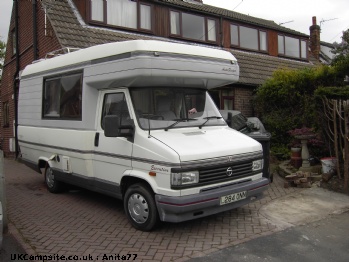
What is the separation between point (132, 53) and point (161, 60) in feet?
1.36

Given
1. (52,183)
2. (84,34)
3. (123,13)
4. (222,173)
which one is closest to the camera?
(222,173)

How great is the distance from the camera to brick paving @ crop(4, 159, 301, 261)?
421 centimetres

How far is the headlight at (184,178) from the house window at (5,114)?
12.9 meters

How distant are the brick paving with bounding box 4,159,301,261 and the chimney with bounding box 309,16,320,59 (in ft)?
50.1

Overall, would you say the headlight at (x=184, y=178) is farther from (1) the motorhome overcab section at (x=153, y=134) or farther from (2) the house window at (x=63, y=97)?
(2) the house window at (x=63, y=97)

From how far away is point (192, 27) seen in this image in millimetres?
13258

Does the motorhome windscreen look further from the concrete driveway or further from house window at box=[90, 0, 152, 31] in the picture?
house window at box=[90, 0, 152, 31]

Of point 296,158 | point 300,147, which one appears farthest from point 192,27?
point 296,158

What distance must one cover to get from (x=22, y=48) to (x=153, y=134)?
10.5m

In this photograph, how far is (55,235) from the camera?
477cm

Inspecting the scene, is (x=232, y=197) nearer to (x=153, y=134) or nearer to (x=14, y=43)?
(x=153, y=134)

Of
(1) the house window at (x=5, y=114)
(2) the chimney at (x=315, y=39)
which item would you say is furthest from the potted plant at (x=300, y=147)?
(2) the chimney at (x=315, y=39)

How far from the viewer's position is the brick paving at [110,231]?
13.8 feet

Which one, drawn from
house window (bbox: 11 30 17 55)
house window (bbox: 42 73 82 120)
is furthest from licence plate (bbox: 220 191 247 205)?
house window (bbox: 11 30 17 55)
